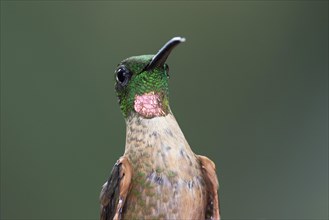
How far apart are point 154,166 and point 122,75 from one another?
0.20m

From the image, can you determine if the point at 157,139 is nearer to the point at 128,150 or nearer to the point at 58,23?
the point at 128,150

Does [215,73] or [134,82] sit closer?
[134,82]

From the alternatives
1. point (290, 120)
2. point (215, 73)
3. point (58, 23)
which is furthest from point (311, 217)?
point (58, 23)

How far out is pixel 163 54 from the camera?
0.81 m

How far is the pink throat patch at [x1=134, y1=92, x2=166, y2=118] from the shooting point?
0.87 metres

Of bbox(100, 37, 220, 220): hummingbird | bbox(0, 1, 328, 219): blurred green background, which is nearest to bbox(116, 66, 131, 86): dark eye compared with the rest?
bbox(100, 37, 220, 220): hummingbird

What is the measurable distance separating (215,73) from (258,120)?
11.4 inches

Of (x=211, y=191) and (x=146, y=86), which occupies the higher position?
(x=146, y=86)

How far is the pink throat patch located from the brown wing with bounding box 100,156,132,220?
10 centimetres

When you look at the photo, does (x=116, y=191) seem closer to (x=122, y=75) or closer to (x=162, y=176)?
(x=162, y=176)

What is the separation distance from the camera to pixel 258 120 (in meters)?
2.08

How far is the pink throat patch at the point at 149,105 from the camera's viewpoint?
2.85ft

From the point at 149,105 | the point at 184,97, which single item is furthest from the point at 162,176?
the point at 184,97

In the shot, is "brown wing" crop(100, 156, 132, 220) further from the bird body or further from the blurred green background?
the blurred green background
